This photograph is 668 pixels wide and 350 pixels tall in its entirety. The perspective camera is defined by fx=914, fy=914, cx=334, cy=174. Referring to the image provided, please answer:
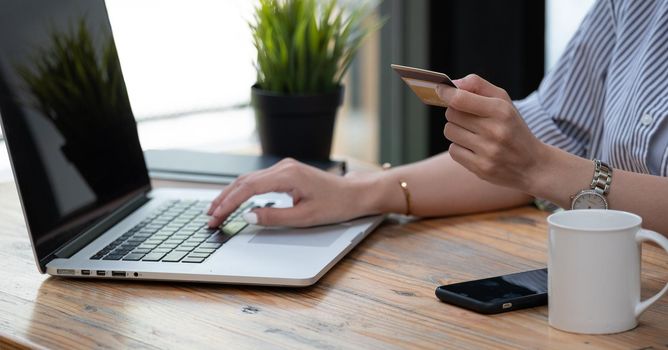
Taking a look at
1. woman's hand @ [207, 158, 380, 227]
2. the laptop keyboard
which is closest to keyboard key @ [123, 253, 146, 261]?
the laptop keyboard

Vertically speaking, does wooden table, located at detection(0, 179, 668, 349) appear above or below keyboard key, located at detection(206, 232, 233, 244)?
below

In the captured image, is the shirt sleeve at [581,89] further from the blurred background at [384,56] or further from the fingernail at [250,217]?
the blurred background at [384,56]

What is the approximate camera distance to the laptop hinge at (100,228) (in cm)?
110

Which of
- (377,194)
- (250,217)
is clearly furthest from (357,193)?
(250,217)

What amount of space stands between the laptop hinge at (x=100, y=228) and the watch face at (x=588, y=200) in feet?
1.96

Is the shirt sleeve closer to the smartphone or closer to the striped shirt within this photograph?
the striped shirt

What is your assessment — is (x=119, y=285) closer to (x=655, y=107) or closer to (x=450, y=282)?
(x=450, y=282)

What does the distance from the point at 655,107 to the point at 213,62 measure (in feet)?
5.80

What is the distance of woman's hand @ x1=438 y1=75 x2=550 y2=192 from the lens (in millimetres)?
996

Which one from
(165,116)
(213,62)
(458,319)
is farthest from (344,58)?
(165,116)

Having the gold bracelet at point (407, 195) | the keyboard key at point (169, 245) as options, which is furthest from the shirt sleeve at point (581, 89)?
the keyboard key at point (169, 245)

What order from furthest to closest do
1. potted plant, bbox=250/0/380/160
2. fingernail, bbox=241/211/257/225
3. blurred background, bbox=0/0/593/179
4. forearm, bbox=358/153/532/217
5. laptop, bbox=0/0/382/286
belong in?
blurred background, bbox=0/0/593/179 < potted plant, bbox=250/0/380/160 < forearm, bbox=358/153/532/217 < fingernail, bbox=241/211/257/225 < laptop, bbox=0/0/382/286

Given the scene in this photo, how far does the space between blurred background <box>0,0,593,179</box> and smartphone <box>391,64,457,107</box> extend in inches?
33.4

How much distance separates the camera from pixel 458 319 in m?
0.92
